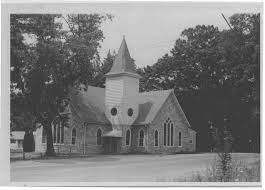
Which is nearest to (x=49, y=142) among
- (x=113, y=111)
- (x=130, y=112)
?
(x=113, y=111)

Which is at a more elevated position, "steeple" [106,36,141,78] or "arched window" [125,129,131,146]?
"steeple" [106,36,141,78]

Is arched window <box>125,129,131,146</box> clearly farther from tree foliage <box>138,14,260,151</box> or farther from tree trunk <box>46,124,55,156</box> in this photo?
tree trunk <box>46,124,55,156</box>

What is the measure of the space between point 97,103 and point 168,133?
629 cm

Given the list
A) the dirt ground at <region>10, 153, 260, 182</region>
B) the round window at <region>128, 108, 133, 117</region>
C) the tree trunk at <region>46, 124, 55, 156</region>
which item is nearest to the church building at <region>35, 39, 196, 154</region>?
the round window at <region>128, 108, 133, 117</region>

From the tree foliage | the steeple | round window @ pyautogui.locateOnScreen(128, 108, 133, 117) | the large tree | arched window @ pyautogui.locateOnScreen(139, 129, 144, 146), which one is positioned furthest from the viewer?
arched window @ pyautogui.locateOnScreen(139, 129, 144, 146)

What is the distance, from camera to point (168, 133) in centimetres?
3794

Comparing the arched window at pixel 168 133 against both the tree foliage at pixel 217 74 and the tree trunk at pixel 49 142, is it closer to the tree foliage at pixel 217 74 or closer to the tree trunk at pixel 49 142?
the tree foliage at pixel 217 74

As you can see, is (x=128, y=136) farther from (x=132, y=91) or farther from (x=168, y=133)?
(x=168, y=133)

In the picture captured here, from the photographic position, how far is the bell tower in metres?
33.3

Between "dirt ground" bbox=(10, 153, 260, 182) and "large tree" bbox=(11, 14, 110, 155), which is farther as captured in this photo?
"large tree" bbox=(11, 14, 110, 155)

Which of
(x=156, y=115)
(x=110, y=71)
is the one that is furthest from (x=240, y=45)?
(x=156, y=115)

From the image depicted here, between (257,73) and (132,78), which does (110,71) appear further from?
(257,73)

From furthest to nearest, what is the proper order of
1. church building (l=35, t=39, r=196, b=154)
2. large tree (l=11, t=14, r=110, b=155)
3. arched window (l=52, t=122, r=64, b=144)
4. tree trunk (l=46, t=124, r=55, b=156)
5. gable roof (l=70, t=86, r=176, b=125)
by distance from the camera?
gable roof (l=70, t=86, r=176, b=125) < church building (l=35, t=39, r=196, b=154) < arched window (l=52, t=122, r=64, b=144) < tree trunk (l=46, t=124, r=55, b=156) < large tree (l=11, t=14, r=110, b=155)

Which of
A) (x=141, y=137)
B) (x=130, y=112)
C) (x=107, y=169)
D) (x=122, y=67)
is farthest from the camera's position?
(x=141, y=137)
